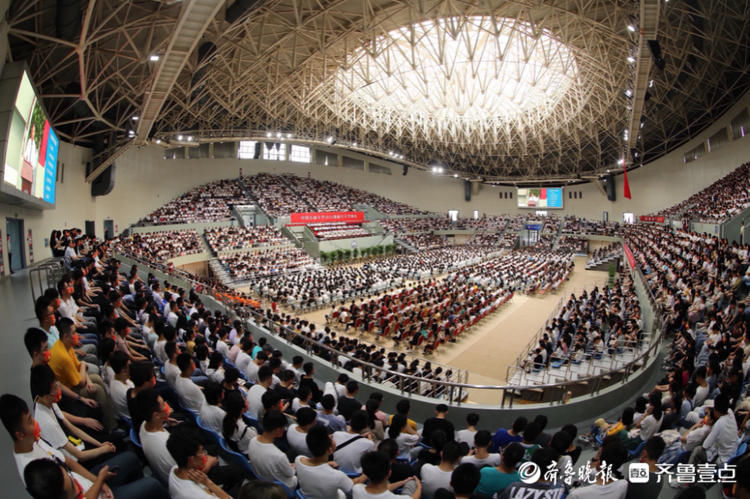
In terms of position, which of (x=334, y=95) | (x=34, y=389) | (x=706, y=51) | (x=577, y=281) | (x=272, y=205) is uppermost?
(x=334, y=95)

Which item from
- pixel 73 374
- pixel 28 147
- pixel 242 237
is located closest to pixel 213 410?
pixel 73 374

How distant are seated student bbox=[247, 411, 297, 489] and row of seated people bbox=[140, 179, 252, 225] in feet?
106

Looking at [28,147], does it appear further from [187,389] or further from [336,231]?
[336,231]

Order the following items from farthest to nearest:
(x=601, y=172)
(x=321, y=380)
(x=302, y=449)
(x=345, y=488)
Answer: (x=601, y=172), (x=321, y=380), (x=302, y=449), (x=345, y=488)

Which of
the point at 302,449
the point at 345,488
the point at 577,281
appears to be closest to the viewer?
the point at 345,488

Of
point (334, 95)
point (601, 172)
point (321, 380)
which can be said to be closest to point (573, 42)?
point (334, 95)

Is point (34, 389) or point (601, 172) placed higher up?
point (601, 172)

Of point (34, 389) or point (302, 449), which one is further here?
point (302, 449)

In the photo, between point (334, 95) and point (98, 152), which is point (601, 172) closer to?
point (334, 95)

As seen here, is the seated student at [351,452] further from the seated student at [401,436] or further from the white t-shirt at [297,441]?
the seated student at [401,436]

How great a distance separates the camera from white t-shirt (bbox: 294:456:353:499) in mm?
3129

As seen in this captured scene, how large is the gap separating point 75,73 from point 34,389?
21.2 m

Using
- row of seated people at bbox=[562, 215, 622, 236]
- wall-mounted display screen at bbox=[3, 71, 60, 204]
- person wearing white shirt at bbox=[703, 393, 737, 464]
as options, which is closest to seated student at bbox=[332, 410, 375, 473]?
person wearing white shirt at bbox=[703, 393, 737, 464]

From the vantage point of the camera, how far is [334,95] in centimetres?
3688
